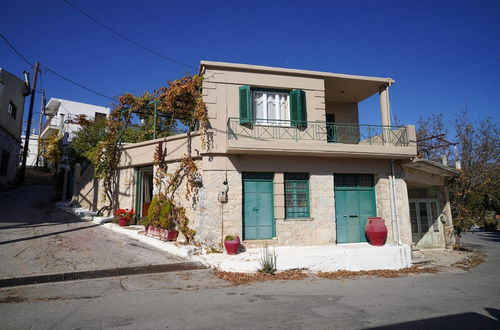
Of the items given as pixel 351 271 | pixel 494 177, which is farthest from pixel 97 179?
pixel 494 177

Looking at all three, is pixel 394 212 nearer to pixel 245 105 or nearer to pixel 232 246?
pixel 232 246

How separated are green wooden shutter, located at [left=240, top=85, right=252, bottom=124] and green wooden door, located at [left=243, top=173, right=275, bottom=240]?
181 centimetres

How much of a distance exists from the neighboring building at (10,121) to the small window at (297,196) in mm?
16486

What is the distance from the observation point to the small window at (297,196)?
1022cm

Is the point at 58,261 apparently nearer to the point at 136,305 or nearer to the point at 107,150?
the point at 136,305

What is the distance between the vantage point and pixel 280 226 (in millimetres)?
9836

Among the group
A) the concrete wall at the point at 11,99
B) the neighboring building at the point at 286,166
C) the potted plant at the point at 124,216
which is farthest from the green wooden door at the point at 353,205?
the concrete wall at the point at 11,99

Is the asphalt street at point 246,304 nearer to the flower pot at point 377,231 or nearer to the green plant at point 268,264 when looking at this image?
the green plant at point 268,264

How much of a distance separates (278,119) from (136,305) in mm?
7494

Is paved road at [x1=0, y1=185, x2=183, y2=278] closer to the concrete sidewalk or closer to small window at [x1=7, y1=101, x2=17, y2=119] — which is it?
the concrete sidewalk

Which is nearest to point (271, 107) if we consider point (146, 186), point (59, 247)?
point (146, 186)

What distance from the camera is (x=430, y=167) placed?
39.9 feet

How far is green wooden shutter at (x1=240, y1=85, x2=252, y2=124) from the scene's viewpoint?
400 inches

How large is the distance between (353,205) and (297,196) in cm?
218
